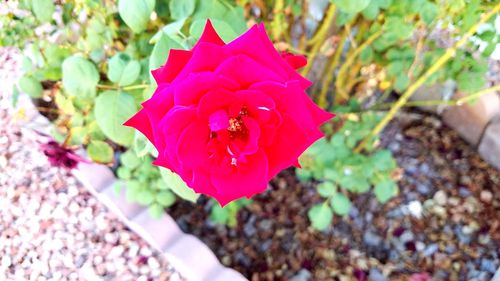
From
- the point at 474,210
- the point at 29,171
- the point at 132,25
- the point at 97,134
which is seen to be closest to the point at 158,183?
the point at 97,134

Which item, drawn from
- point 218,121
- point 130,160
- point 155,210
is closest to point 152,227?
point 155,210

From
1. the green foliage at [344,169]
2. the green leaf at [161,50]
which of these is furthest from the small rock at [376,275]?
the green leaf at [161,50]

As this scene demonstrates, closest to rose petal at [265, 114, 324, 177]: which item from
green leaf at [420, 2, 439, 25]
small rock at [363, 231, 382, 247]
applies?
green leaf at [420, 2, 439, 25]

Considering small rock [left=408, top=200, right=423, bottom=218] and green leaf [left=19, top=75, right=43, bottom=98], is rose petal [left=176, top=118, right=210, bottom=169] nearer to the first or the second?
green leaf [left=19, top=75, right=43, bottom=98]

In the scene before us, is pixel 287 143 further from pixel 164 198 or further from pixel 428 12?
pixel 164 198

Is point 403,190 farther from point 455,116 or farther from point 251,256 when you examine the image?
point 251,256

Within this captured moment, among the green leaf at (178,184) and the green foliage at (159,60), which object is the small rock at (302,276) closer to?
the green foliage at (159,60)
